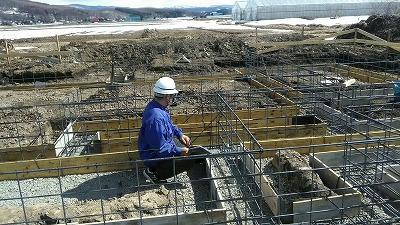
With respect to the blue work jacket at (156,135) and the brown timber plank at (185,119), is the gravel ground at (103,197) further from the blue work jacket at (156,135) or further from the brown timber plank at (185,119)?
the brown timber plank at (185,119)

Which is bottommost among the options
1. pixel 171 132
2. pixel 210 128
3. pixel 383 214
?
pixel 383 214

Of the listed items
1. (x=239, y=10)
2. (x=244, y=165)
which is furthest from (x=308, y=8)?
(x=244, y=165)

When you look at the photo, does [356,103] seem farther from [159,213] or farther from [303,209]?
[159,213]

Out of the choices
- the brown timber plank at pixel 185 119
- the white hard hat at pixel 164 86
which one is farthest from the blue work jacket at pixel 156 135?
the brown timber plank at pixel 185 119

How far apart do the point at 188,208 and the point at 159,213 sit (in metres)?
0.51

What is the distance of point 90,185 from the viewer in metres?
6.66

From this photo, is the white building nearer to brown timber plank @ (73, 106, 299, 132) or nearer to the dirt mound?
the dirt mound

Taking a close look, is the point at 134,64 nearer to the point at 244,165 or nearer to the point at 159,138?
the point at 159,138

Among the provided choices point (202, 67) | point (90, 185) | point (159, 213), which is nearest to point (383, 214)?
point (159, 213)

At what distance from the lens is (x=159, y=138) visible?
563 cm

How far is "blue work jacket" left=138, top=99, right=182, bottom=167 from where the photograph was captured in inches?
221

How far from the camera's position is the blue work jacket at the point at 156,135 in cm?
561

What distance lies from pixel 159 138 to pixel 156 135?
68 mm

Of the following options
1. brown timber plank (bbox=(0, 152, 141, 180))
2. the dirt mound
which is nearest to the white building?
the dirt mound
